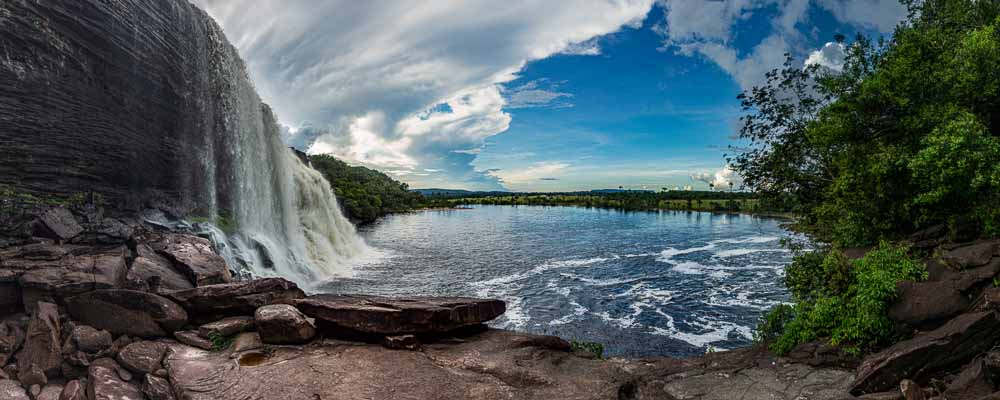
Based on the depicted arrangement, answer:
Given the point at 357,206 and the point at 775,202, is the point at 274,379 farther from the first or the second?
the point at 357,206

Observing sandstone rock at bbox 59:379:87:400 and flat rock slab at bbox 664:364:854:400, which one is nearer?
sandstone rock at bbox 59:379:87:400

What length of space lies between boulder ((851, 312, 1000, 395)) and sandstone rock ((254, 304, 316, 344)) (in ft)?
33.7

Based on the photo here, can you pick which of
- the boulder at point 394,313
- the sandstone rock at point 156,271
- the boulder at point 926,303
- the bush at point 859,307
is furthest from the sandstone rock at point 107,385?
Result: the boulder at point 926,303

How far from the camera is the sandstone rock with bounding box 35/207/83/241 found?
34.4ft

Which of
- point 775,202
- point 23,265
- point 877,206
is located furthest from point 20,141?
point 775,202

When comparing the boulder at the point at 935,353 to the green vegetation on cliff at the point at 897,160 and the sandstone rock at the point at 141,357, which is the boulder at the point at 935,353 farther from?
the sandstone rock at the point at 141,357

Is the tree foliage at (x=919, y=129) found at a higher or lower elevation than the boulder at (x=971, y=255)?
higher

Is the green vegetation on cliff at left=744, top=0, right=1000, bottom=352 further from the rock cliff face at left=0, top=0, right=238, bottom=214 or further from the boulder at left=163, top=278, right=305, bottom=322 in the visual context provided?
the rock cliff face at left=0, top=0, right=238, bottom=214

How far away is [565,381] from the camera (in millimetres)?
7840

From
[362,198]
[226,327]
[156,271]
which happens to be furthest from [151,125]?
[362,198]

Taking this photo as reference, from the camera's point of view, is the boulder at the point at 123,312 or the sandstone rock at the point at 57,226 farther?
the sandstone rock at the point at 57,226

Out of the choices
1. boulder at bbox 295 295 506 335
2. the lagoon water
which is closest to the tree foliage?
the lagoon water

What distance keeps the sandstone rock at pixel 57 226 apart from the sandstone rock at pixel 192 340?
5323mm

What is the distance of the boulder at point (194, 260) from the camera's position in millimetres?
11562
